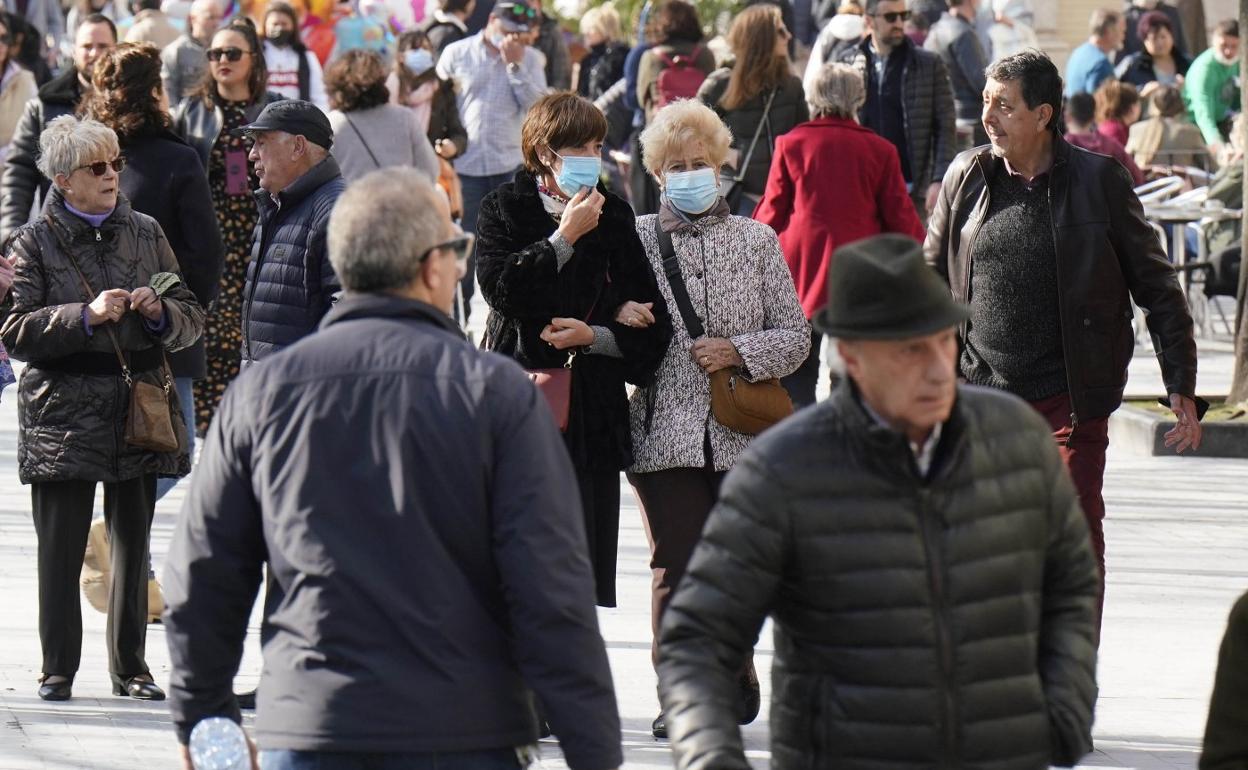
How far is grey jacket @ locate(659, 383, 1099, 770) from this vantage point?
11.9 feet

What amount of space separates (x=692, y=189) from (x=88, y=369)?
1961 mm

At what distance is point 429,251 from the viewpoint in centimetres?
400

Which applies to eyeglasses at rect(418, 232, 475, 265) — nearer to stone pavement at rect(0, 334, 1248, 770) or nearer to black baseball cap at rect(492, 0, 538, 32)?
stone pavement at rect(0, 334, 1248, 770)

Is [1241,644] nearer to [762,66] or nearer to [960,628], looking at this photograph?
[960,628]

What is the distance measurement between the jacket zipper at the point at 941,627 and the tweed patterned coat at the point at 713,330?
2934 mm

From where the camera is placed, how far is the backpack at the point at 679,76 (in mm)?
14492

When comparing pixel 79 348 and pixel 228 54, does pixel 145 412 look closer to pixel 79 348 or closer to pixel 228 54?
pixel 79 348

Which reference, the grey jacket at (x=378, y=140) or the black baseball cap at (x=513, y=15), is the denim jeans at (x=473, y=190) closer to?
the black baseball cap at (x=513, y=15)

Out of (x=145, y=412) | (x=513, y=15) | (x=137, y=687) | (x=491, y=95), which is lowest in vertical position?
(x=137, y=687)

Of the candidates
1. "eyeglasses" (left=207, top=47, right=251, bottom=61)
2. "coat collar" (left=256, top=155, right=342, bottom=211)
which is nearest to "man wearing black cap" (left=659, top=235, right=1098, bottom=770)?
"coat collar" (left=256, top=155, right=342, bottom=211)

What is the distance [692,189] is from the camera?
6648 millimetres

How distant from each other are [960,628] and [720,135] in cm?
337

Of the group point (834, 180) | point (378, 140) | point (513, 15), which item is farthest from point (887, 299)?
point (513, 15)

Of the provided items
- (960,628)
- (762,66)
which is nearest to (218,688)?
(960,628)
